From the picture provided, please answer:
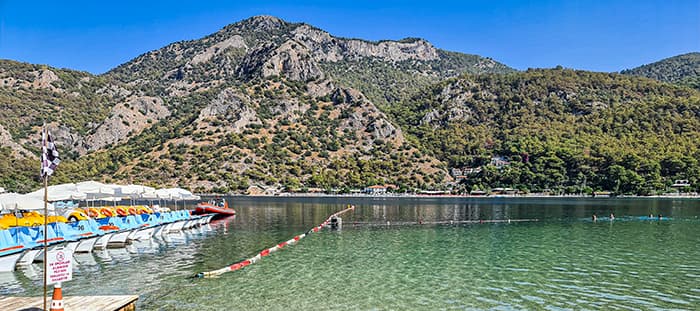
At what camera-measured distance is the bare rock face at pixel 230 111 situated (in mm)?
173500

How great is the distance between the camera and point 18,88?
178m

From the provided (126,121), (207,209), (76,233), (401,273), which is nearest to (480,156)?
(126,121)

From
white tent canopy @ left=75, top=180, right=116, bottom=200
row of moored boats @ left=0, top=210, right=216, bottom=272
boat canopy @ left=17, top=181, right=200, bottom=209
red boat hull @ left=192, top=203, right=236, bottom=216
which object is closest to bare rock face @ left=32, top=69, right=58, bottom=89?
red boat hull @ left=192, top=203, right=236, bottom=216

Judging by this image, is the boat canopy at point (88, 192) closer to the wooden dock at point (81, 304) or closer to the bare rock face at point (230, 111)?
the wooden dock at point (81, 304)

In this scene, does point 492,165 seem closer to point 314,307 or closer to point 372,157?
point 372,157

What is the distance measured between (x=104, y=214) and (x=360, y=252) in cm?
2226

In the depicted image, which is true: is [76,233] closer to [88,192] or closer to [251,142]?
[88,192]

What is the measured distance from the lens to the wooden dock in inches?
611

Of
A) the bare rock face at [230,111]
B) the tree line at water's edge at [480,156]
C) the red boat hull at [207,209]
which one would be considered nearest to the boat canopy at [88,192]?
the red boat hull at [207,209]

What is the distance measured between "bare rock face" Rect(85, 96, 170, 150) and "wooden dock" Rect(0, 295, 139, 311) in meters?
168

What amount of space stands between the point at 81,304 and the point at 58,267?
2673 millimetres

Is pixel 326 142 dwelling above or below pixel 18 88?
below

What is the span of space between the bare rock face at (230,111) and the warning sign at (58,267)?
525ft

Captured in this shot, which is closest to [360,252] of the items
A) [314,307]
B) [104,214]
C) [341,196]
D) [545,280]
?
[545,280]
